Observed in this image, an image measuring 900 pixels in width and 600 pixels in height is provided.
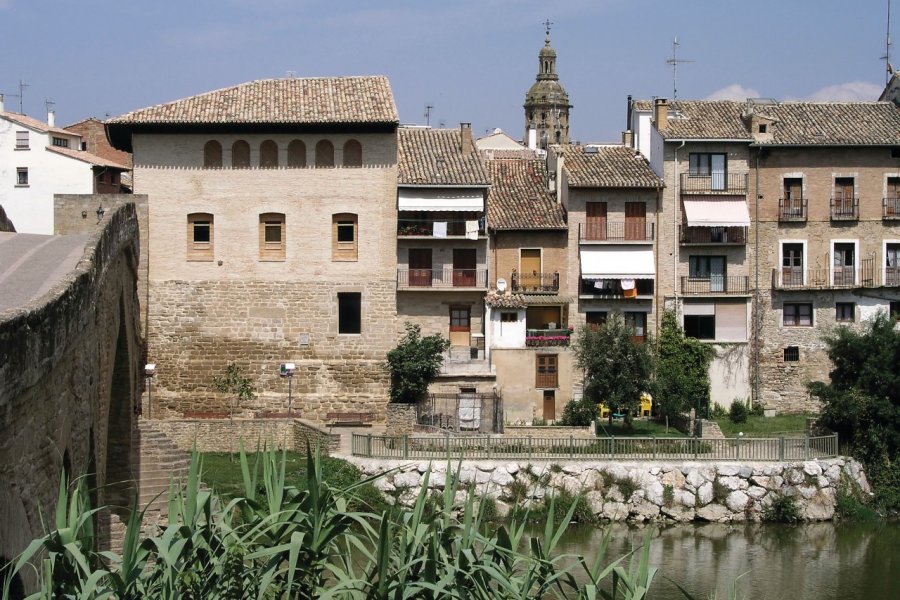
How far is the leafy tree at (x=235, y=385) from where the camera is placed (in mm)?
36344

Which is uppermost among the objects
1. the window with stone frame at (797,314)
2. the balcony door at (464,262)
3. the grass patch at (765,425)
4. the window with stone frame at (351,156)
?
the window with stone frame at (351,156)

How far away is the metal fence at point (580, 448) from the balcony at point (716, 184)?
913 cm

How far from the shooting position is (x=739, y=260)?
130 ft

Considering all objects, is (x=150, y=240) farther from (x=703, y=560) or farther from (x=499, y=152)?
(x=499, y=152)

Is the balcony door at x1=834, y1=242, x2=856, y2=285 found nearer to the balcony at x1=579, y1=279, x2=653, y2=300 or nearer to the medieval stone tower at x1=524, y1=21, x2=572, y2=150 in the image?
the balcony at x1=579, y1=279, x2=653, y2=300

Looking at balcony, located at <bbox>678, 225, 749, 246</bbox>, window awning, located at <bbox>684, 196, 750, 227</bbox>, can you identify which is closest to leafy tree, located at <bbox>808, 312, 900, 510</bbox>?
window awning, located at <bbox>684, 196, 750, 227</bbox>

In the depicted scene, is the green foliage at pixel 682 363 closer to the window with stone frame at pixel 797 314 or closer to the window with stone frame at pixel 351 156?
the window with stone frame at pixel 797 314

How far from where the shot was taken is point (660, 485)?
31.7 meters

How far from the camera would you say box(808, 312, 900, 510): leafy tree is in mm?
32750

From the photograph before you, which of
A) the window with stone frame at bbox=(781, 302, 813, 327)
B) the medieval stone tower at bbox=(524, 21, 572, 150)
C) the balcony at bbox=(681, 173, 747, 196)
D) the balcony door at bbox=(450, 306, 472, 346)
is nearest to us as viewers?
the balcony door at bbox=(450, 306, 472, 346)

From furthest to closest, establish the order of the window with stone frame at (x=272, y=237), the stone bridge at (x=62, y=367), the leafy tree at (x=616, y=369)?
the window with stone frame at (x=272, y=237) → the leafy tree at (x=616, y=369) → the stone bridge at (x=62, y=367)

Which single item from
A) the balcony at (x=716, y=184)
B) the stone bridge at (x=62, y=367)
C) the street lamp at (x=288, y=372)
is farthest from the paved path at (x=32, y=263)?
the balcony at (x=716, y=184)

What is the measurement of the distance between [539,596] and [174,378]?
83.5 feet

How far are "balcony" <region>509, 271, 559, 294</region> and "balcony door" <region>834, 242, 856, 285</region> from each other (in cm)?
782
